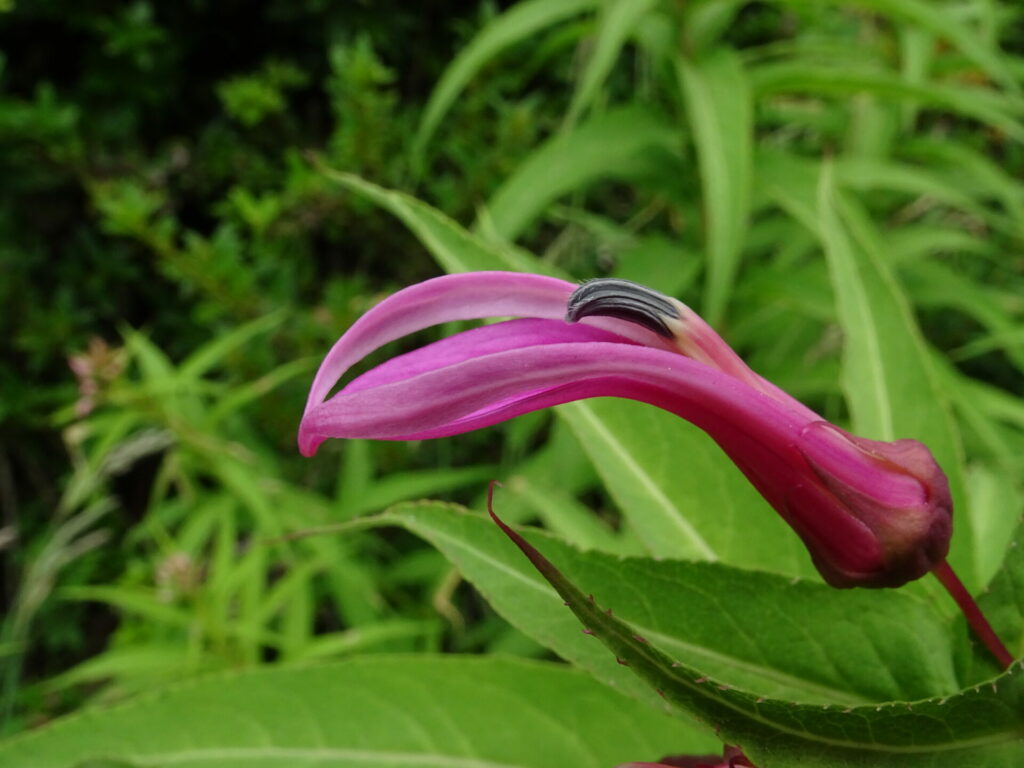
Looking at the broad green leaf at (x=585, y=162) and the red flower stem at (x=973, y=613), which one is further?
the broad green leaf at (x=585, y=162)

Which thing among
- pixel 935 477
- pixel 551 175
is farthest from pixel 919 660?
pixel 551 175

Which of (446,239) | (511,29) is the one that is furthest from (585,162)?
(446,239)

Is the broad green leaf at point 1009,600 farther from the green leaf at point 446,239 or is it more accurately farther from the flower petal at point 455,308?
the green leaf at point 446,239

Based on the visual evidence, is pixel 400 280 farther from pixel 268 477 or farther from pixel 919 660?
pixel 919 660

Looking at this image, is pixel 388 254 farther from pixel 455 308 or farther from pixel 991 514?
pixel 455 308

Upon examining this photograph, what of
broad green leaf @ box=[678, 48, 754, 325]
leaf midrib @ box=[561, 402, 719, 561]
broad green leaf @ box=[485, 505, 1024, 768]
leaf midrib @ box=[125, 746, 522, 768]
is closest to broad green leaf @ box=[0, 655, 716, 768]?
leaf midrib @ box=[125, 746, 522, 768]

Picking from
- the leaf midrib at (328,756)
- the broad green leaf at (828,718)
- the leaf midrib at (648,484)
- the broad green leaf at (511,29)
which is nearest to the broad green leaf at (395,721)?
the leaf midrib at (328,756)

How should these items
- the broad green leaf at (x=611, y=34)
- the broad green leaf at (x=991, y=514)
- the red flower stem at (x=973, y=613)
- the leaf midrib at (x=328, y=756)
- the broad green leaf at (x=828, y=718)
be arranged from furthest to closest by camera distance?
the broad green leaf at (x=611, y=34) → the broad green leaf at (x=991, y=514) → the leaf midrib at (x=328, y=756) → the red flower stem at (x=973, y=613) → the broad green leaf at (x=828, y=718)
